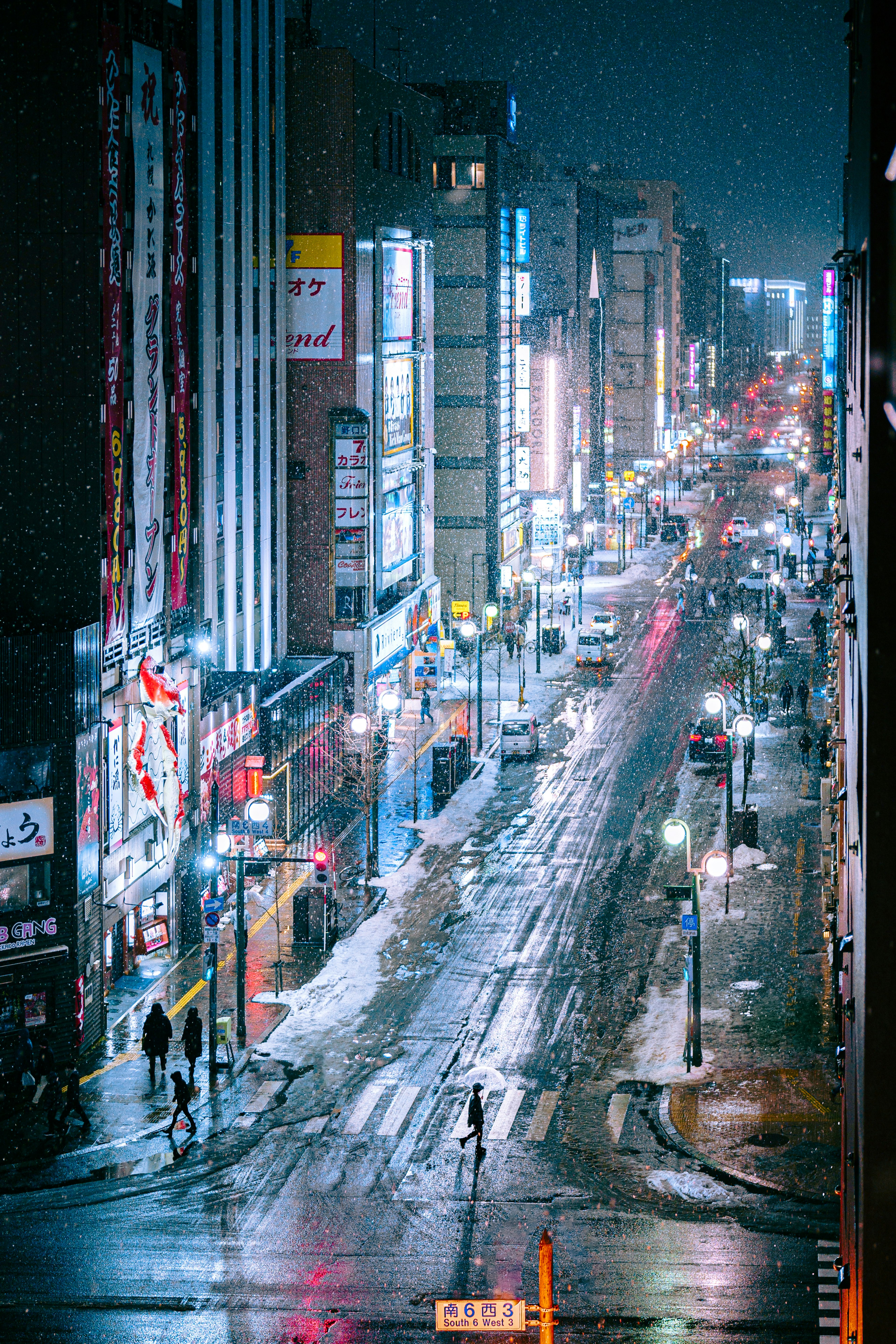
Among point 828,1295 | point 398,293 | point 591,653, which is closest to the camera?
point 828,1295

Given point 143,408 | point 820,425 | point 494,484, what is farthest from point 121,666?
point 820,425

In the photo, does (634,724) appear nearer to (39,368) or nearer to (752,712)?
(752,712)

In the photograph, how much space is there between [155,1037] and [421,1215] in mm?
8774

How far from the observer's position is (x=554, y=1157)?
31812mm

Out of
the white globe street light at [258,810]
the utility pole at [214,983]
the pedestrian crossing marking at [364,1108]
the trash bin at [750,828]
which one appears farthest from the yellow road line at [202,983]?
the trash bin at [750,828]

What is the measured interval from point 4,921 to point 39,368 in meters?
12.5

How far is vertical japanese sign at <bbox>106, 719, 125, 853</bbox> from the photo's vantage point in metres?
40.1

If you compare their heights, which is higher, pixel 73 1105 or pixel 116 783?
pixel 116 783

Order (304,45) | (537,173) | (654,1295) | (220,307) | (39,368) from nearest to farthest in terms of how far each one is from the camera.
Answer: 1. (654,1295)
2. (39,368)
3. (220,307)
4. (304,45)
5. (537,173)

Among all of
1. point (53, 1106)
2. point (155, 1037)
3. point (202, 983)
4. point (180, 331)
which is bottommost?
point (202, 983)

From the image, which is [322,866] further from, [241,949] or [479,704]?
[479,704]

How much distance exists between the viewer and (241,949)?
127ft

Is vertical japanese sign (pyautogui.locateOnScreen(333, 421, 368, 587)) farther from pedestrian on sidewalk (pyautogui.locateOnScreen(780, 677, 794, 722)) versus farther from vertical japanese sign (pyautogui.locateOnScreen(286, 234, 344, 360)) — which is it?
pedestrian on sidewalk (pyautogui.locateOnScreen(780, 677, 794, 722))

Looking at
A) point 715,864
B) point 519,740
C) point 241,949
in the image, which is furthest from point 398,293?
point 715,864
